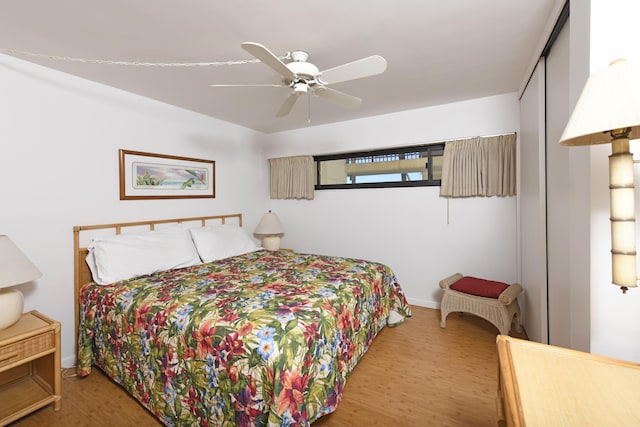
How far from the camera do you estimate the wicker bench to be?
8.29 feet

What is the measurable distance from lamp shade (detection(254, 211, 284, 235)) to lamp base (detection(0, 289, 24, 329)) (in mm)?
2415

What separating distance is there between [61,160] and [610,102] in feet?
10.7

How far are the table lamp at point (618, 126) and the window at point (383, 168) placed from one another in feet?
8.78

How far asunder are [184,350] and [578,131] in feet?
6.24

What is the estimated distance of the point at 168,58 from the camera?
2121mm

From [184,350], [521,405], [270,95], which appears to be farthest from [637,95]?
[270,95]

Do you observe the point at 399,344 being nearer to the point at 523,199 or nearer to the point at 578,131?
the point at 523,199

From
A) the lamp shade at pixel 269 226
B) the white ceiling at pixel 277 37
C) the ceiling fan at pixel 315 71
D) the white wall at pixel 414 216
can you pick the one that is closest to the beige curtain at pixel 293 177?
the white wall at pixel 414 216

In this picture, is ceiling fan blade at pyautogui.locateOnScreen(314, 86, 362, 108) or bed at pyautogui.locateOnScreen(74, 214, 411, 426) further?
ceiling fan blade at pyautogui.locateOnScreen(314, 86, 362, 108)

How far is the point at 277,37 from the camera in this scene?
188 centimetres

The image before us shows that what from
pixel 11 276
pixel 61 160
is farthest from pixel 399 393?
pixel 61 160

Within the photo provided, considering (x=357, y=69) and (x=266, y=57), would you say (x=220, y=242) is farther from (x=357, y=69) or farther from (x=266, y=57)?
(x=357, y=69)

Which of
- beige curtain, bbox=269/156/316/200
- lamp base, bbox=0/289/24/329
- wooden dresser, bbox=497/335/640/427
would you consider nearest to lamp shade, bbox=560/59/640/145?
wooden dresser, bbox=497/335/640/427

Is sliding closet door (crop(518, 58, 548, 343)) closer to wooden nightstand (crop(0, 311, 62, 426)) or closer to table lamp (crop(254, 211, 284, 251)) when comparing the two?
table lamp (crop(254, 211, 284, 251))
